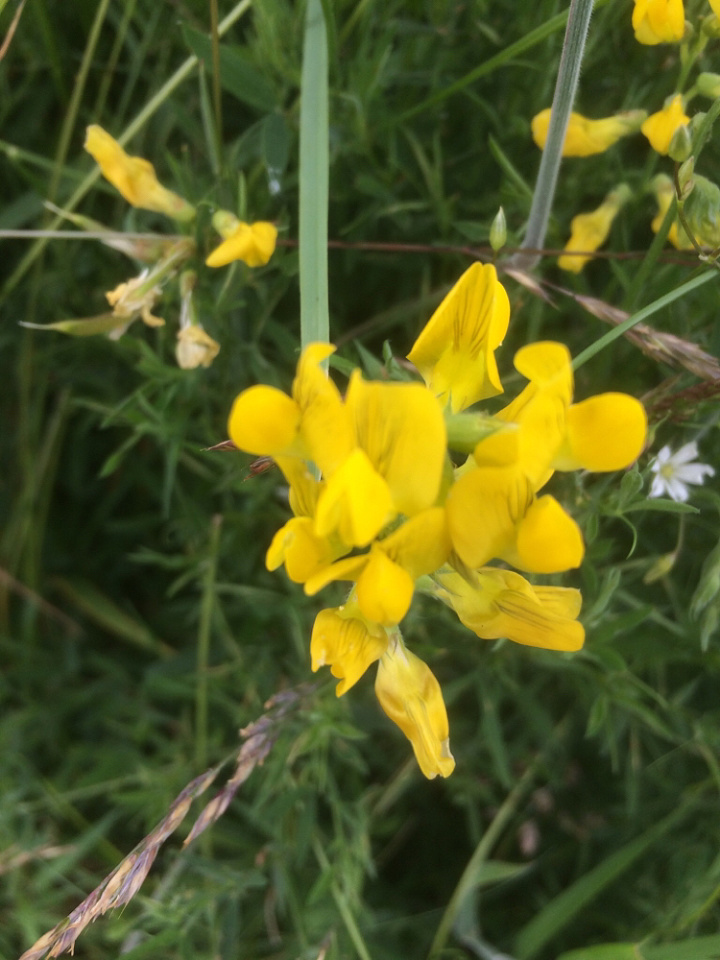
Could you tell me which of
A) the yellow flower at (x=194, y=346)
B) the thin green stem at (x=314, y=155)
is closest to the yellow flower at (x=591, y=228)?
the thin green stem at (x=314, y=155)

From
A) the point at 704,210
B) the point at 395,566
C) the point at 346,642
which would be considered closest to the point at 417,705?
the point at 346,642

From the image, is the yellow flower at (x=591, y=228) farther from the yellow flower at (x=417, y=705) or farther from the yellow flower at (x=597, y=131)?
Answer: the yellow flower at (x=417, y=705)

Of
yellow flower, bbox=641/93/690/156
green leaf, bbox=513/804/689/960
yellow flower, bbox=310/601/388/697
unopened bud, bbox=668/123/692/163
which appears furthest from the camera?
green leaf, bbox=513/804/689/960

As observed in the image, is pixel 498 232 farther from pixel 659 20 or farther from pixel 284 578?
pixel 284 578

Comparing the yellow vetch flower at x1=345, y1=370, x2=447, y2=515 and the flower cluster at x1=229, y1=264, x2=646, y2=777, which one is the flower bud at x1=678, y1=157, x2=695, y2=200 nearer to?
the flower cluster at x1=229, y1=264, x2=646, y2=777

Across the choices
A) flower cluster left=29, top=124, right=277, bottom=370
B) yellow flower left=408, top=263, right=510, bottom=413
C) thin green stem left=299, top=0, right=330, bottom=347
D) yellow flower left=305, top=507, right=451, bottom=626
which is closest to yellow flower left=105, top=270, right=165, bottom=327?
flower cluster left=29, top=124, right=277, bottom=370

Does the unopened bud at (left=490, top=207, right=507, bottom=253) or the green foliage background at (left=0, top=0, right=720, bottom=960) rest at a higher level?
the unopened bud at (left=490, top=207, right=507, bottom=253)

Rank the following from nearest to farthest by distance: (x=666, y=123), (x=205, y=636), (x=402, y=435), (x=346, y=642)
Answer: (x=402, y=435)
(x=346, y=642)
(x=666, y=123)
(x=205, y=636)

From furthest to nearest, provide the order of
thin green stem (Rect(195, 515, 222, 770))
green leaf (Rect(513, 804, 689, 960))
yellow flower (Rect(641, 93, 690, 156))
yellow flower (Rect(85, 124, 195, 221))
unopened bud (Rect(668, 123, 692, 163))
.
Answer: thin green stem (Rect(195, 515, 222, 770)), green leaf (Rect(513, 804, 689, 960)), yellow flower (Rect(85, 124, 195, 221)), yellow flower (Rect(641, 93, 690, 156)), unopened bud (Rect(668, 123, 692, 163))
